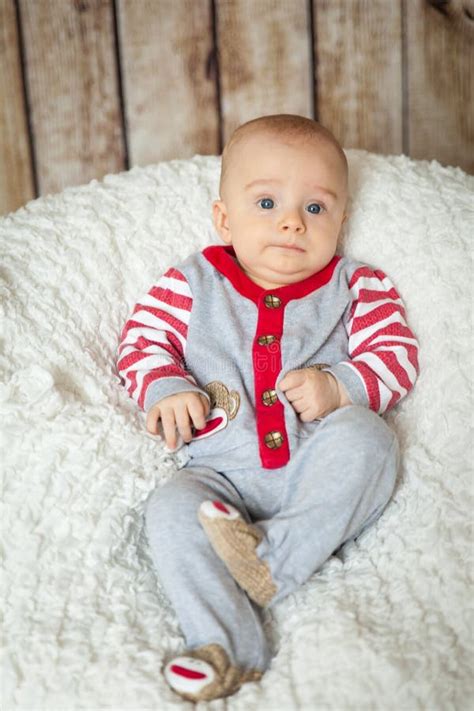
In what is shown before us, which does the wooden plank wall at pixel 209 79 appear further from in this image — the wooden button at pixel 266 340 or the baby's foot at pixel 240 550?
the baby's foot at pixel 240 550

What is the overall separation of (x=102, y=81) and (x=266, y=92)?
0.35m

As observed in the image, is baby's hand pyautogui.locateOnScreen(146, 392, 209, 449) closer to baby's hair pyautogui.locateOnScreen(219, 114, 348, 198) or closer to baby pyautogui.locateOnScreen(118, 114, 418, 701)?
baby pyautogui.locateOnScreen(118, 114, 418, 701)

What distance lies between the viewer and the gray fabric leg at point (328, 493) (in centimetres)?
103

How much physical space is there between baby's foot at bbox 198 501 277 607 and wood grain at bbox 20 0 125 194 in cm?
101

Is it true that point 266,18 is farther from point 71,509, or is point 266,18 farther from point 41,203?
point 71,509

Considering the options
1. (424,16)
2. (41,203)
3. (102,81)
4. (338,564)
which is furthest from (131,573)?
(424,16)

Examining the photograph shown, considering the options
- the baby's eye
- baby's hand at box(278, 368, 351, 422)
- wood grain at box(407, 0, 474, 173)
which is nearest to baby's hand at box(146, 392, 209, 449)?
baby's hand at box(278, 368, 351, 422)

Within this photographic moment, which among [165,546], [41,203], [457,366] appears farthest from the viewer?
[41,203]

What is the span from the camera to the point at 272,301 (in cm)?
128

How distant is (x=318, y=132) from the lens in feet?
4.24

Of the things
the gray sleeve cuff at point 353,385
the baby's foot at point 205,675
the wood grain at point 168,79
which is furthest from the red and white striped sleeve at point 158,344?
the wood grain at point 168,79

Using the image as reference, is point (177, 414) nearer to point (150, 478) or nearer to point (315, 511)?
point (150, 478)

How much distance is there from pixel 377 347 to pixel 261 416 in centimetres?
22

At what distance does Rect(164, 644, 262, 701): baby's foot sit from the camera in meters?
0.90
